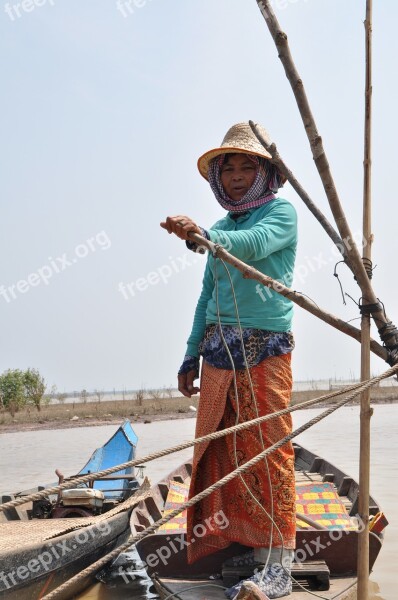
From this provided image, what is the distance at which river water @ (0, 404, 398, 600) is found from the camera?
15.4 ft

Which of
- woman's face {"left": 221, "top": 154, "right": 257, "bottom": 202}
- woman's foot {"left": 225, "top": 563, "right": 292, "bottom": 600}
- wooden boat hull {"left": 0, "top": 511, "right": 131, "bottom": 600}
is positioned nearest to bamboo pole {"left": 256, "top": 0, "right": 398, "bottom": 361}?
woman's face {"left": 221, "top": 154, "right": 257, "bottom": 202}

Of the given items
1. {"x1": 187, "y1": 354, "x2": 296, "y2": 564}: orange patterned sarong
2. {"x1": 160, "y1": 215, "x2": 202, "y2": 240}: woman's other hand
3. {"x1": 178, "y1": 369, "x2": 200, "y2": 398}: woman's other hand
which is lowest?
{"x1": 187, "y1": 354, "x2": 296, "y2": 564}: orange patterned sarong

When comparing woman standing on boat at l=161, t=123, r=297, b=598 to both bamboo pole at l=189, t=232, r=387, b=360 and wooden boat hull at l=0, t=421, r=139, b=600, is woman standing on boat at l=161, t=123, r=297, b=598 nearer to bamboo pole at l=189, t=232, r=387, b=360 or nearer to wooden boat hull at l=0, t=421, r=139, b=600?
bamboo pole at l=189, t=232, r=387, b=360

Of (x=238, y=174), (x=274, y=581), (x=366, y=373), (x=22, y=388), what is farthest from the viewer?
(x=22, y=388)

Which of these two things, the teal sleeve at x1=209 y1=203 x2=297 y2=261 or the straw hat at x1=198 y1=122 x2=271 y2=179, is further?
the straw hat at x1=198 y1=122 x2=271 y2=179

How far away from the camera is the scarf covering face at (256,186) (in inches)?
109

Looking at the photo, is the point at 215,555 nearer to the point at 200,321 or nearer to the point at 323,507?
the point at 200,321

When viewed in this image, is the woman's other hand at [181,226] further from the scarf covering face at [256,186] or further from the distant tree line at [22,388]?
the distant tree line at [22,388]

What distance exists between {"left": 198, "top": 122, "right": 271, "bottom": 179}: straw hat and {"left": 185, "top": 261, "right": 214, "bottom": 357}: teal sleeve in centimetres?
56

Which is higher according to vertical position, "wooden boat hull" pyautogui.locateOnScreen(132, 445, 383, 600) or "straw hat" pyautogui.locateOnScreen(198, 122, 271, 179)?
"straw hat" pyautogui.locateOnScreen(198, 122, 271, 179)

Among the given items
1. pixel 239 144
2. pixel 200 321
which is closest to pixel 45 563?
pixel 200 321

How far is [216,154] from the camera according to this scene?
111 inches

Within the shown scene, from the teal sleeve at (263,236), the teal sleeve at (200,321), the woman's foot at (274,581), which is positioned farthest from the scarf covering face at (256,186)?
the woman's foot at (274,581)

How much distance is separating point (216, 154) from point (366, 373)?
1.22 meters
